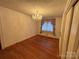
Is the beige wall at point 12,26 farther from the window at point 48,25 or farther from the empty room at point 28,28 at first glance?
→ the window at point 48,25

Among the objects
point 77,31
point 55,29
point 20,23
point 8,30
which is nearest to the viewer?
point 77,31

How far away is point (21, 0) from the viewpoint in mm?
2045

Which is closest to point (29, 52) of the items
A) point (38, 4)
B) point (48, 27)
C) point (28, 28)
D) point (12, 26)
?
point (12, 26)

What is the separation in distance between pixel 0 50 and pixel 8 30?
1.03 meters

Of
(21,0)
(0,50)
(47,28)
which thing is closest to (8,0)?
(21,0)

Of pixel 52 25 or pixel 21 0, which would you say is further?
pixel 52 25

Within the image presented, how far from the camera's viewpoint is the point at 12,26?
340cm

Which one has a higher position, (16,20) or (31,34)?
(16,20)

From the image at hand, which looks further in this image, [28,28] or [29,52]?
[28,28]

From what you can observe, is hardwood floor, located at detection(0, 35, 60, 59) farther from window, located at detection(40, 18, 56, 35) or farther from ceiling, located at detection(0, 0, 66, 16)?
window, located at detection(40, 18, 56, 35)

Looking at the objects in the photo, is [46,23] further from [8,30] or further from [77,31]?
[77,31]

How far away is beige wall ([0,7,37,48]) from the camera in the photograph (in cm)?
300

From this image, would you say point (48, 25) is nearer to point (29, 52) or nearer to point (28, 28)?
point (28, 28)

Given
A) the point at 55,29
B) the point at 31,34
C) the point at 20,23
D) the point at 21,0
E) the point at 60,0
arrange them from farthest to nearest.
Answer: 1. the point at 31,34
2. the point at 55,29
3. the point at 20,23
4. the point at 21,0
5. the point at 60,0
